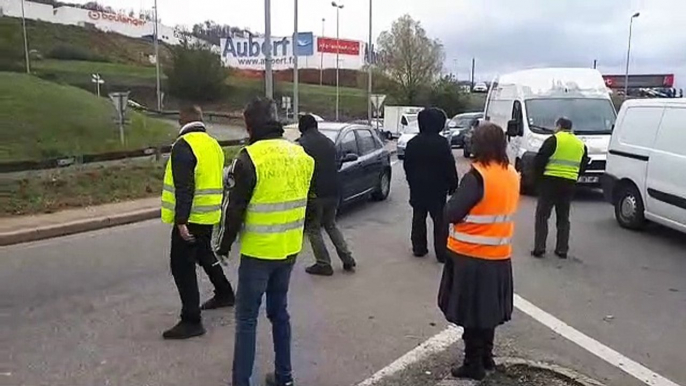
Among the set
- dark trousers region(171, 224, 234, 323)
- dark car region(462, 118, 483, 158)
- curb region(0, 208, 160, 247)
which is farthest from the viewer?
curb region(0, 208, 160, 247)

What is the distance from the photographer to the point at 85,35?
8319 cm

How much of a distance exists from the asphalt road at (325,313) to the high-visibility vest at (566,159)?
1.06 metres

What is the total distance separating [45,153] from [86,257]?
11818 millimetres

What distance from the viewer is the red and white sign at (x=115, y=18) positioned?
8612 centimetres

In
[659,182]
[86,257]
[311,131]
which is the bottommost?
[86,257]

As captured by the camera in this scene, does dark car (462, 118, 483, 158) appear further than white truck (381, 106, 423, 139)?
No

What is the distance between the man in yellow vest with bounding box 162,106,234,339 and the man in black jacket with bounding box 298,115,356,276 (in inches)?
78.2

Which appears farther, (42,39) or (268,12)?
(42,39)

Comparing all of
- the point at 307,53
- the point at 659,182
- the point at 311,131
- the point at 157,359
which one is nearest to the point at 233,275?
the point at 311,131

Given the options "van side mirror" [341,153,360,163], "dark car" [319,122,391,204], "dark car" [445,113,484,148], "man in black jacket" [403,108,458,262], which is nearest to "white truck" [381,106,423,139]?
"dark car" [445,113,484,148]

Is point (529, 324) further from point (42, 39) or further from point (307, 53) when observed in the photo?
point (42, 39)

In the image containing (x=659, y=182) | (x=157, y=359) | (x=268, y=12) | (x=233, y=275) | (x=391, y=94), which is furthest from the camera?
(x=391, y=94)

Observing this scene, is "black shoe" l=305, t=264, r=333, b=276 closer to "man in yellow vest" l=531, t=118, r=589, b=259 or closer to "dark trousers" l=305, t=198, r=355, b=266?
"dark trousers" l=305, t=198, r=355, b=266

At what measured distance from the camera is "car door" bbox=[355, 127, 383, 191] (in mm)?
11422
